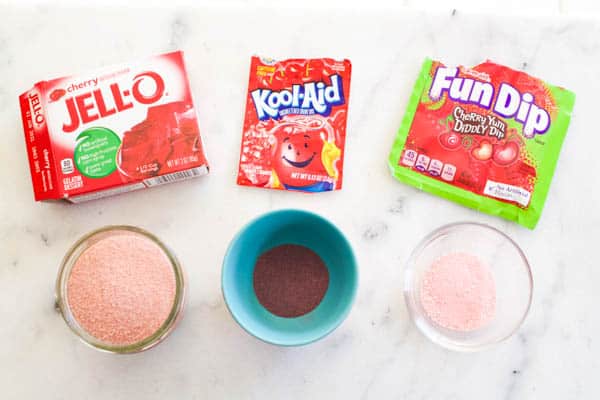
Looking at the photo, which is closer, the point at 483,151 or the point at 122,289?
the point at 122,289

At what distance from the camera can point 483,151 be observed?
0.78 meters

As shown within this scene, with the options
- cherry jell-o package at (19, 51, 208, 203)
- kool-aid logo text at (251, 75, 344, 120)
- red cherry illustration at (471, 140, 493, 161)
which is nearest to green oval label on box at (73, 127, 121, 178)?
cherry jell-o package at (19, 51, 208, 203)

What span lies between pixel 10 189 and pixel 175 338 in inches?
12.5

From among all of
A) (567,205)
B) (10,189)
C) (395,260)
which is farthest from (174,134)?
(567,205)

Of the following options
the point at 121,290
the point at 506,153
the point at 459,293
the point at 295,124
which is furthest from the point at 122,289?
the point at 506,153

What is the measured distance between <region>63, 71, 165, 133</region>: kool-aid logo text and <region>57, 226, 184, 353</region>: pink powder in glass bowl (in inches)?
6.7

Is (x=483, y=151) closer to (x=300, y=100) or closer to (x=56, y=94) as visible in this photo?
(x=300, y=100)

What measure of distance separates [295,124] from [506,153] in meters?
0.31

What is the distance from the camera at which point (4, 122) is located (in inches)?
30.8

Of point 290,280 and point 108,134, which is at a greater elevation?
point 108,134

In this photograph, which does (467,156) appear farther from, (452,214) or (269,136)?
(269,136)

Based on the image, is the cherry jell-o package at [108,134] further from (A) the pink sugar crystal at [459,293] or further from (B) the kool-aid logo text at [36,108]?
(A) the pink sugar crystal at [459,293]

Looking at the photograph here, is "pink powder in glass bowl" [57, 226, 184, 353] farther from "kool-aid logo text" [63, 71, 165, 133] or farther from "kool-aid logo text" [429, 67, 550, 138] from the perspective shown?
"kool-aid logo text" [429, 67, 550, 138]

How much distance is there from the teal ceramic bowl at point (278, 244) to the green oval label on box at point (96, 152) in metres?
0.22
